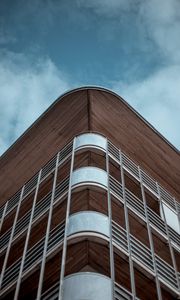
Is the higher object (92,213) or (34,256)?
(92,213)

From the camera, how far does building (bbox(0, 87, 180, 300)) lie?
11.8 m

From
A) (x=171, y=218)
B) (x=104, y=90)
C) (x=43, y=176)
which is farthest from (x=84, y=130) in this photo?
(x=104, y=90)

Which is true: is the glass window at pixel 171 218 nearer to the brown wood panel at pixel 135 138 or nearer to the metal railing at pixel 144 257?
the metal railing at pixel 144 257

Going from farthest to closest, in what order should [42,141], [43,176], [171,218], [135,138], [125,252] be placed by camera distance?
1. [42,141]
2. [135,138]
3. [43,176]
4. [171,218]
5. [125,252]

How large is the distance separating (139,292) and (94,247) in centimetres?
209

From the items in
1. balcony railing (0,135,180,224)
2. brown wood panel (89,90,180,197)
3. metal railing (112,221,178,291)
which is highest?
brown wood panel (89,90,180,197)

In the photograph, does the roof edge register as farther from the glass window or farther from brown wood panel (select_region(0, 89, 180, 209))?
the glass window

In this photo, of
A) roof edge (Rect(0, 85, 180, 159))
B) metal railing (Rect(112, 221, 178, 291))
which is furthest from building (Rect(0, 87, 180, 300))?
roof edge (Rect(0, 85, 180, 159))

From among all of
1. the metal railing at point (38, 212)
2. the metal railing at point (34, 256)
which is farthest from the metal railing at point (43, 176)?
the metal railing at point (34, 256)

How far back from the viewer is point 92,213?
41.9 ft

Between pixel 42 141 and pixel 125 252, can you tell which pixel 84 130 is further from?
pixel 125 252

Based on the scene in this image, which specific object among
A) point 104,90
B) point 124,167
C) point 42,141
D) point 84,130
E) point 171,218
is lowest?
point 171,218

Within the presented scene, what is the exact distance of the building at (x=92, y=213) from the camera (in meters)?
11.8

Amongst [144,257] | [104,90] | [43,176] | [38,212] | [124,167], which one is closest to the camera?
[144,257]
